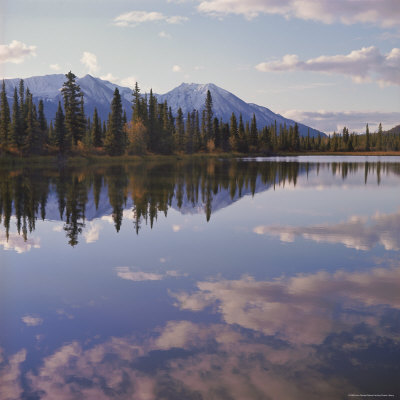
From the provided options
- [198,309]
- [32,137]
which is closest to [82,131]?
[32,137]

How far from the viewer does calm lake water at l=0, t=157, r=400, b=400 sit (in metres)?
5.97

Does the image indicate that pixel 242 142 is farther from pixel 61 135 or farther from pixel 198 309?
pixel 198 309

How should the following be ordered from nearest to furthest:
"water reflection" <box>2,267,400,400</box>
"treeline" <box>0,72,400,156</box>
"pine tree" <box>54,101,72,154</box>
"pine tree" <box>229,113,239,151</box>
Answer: "water reflection" <box>2,267,400,400</box>, "pine tree" <box>54,101,72,154</box>, "treeline" <box>0,72,400,156</box>, "pine tree" <box>229,113,239,151</box>

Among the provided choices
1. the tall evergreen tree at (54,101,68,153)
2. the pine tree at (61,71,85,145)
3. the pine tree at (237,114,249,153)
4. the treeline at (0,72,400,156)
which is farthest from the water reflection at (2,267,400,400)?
the pine tree at (237,114,249,153)

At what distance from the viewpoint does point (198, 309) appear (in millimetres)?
8648

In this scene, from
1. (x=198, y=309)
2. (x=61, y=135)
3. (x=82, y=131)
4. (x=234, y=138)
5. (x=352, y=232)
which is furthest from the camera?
(x=234, y=138)

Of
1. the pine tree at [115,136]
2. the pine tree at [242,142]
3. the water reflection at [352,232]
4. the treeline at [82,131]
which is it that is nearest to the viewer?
the water reflection at [352,232]

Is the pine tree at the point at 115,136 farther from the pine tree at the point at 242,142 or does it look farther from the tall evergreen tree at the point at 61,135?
the pine tree at the point at 242,142

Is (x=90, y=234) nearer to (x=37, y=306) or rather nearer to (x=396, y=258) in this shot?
(x=37, y=306)

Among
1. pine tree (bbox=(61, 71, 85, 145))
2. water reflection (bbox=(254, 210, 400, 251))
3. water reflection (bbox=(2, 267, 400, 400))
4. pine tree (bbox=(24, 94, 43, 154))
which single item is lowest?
water reflection (bbox=(2, 267, 400, 400))

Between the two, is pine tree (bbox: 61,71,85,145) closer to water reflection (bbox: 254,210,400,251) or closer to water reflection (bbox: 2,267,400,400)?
water reflection (bbox: 254,210,400,251)

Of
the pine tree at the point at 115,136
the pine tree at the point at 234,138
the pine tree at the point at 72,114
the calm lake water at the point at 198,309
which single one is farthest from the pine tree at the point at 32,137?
the pine tree at the point at 234,138

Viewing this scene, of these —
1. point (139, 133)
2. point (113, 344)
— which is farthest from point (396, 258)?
point (139, 133)

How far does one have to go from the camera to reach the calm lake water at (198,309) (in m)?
5.97
